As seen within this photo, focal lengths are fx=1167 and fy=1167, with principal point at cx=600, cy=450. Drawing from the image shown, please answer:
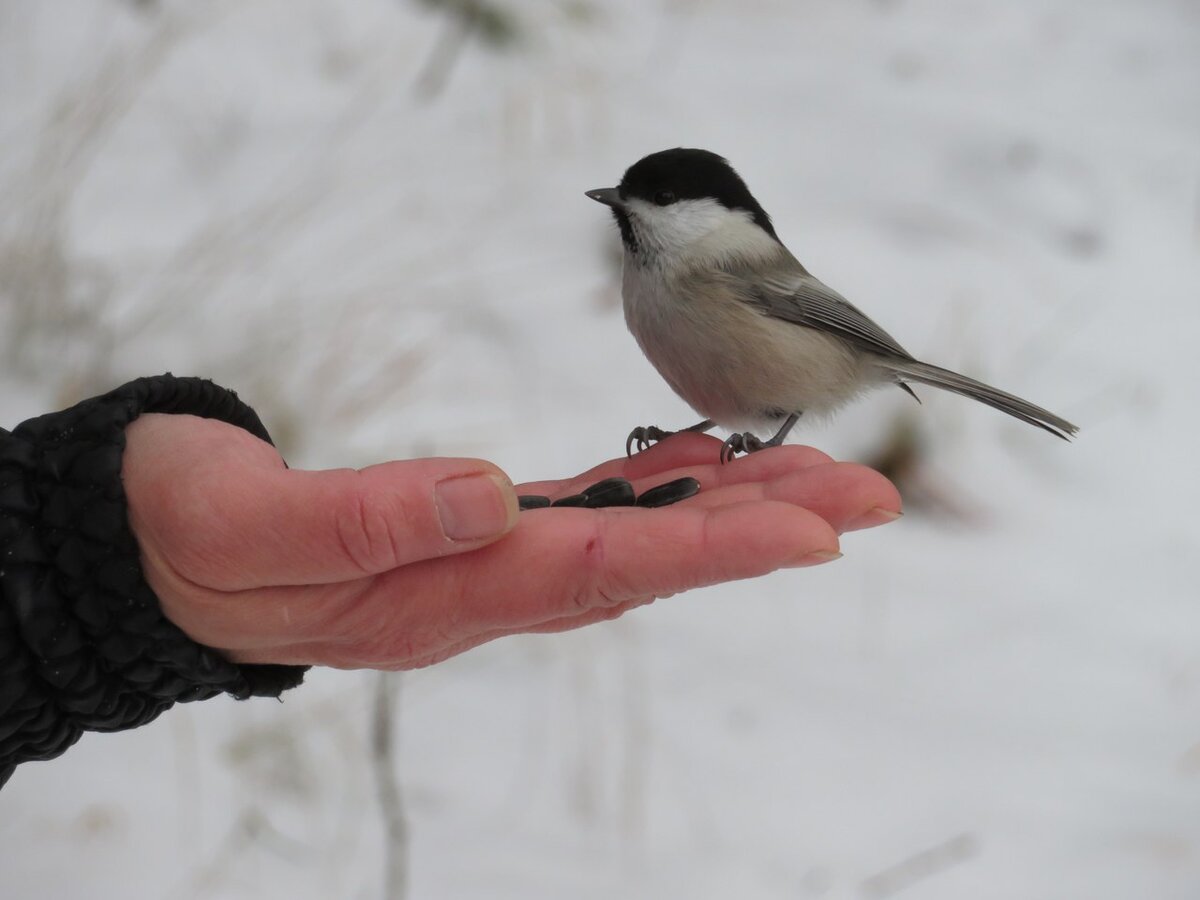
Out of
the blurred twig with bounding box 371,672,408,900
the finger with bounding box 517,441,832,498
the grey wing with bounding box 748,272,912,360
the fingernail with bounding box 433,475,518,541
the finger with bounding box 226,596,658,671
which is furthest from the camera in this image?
the blurred twig with bounding box 371,672,408,900

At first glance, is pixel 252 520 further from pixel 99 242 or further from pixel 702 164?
pixel 99 242

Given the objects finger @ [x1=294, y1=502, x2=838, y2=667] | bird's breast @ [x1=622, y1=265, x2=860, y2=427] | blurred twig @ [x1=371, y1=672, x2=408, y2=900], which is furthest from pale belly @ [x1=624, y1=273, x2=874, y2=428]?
blurred twig @ [x1=371, y1=672, x2=408, y2=900]

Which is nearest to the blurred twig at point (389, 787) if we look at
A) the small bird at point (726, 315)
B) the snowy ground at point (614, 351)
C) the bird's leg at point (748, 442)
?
the snowy ground at point (614, 351)

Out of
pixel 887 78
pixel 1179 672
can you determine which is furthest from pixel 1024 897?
pixel 887 78

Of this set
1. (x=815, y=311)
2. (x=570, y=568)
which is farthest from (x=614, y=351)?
(x=570, y=568)

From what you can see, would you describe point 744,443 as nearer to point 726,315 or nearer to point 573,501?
point 726,315

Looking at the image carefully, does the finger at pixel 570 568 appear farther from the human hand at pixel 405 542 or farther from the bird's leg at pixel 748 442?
the bird's leg at pixel 748 442

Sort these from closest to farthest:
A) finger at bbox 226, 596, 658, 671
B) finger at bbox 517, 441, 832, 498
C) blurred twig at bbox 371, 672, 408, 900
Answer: finger at bbox 226, 596, 658, 671
finger at bbox 517, 441, 832, 498
blurred twig at bbox 371, 672, 408, 900

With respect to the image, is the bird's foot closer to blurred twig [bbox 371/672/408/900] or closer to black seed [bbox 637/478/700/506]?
black seed [bbox 637/478/700/506]

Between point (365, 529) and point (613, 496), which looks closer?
point (365, 529)
